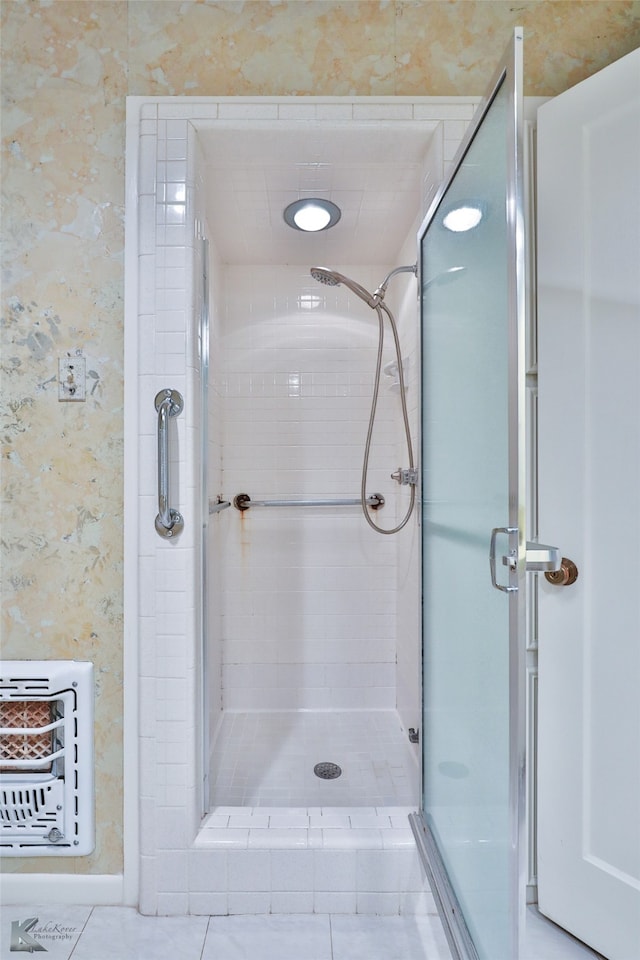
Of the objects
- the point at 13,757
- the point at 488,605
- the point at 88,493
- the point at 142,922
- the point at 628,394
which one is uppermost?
the point at 628,394

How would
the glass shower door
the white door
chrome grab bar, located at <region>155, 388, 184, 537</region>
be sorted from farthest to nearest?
chrome grab bar, located at <region>155, 388, 184, 537</region>, the white door, the glass shower door

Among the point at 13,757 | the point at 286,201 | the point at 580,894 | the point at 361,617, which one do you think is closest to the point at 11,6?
the point at 286,201

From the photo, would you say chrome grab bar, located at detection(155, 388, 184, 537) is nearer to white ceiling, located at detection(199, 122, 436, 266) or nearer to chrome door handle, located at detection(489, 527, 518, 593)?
white ceiling, located at detection(199, 122, 436, 266)

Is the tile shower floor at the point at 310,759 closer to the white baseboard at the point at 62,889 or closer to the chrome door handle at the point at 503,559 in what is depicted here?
the white baseboard at the point at 62,889

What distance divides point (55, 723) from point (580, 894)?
1325 millimetres

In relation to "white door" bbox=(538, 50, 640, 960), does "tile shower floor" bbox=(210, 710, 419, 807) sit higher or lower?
lower

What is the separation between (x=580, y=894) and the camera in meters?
1.21

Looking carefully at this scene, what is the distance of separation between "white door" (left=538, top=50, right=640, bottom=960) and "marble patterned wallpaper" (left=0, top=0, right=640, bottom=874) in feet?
1.10

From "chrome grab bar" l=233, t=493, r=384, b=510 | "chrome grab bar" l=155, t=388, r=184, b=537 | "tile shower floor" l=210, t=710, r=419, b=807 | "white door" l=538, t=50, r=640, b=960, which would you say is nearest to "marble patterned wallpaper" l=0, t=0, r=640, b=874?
"chrome grab bar" l=155, t=388, r=184, b=537

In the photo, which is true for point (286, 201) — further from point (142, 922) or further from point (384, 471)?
point (142, 922)

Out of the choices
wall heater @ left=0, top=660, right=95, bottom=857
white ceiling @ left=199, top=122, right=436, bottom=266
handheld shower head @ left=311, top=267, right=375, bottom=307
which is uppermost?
white ceiling @ left=199, top=122, right=436, bottom=266

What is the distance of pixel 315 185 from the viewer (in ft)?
5.35

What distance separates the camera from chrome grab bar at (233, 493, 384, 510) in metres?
2.24

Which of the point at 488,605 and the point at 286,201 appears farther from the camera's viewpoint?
the point at 286,201
